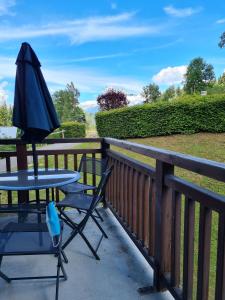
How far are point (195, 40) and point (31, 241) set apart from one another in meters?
29.5

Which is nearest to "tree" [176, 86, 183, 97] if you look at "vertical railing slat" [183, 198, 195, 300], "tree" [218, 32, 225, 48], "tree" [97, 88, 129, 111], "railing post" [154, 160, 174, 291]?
"tree" [97, 88, 129, 111]

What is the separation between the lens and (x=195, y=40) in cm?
2795

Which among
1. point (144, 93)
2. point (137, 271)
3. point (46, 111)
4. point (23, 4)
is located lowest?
point (137, 271)

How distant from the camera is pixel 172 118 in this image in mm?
11562

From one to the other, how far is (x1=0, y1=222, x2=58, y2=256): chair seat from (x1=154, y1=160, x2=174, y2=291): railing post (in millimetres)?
711

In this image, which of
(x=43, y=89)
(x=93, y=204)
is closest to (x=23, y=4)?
(x=43, y=89)

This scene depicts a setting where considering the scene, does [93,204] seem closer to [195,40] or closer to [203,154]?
[203,154]

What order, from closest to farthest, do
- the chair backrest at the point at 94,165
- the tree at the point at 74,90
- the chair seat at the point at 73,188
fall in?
the chair seat at the point at 73,188, the chair backrest at the point at 94,165, the tree at the point at 74,90

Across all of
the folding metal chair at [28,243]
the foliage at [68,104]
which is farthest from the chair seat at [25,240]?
the foliage at [68,104]

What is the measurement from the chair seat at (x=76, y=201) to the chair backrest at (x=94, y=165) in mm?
506

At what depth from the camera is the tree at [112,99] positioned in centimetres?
1864

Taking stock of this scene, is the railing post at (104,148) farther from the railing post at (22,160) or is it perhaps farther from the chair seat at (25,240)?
the chair seat at (25,240)

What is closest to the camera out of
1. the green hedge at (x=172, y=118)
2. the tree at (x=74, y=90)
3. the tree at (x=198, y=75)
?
the green hedge at (x=172, y=118)

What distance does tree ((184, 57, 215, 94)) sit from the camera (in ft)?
106
